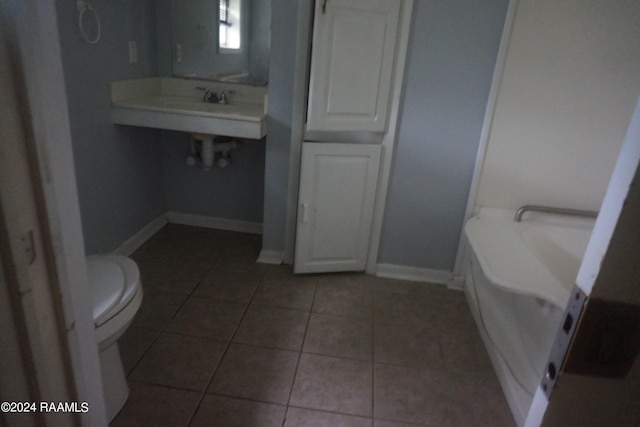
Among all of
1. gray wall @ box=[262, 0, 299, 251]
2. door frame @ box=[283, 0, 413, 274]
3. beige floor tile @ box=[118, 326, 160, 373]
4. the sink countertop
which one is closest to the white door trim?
door frame @ box=[283, 0, 413, 274]

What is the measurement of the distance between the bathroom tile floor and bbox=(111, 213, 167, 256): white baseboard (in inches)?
2.5

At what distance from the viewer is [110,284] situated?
4.39 feet

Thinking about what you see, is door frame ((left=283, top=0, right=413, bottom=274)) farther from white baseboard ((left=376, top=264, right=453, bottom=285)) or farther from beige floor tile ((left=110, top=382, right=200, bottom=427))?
beige floor tile ((left=110, top=382, right=200, bottom=427))

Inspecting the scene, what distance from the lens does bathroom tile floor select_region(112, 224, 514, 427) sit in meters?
1.52

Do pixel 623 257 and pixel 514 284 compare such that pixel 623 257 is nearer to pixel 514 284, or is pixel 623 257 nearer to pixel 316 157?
pixel 514 284

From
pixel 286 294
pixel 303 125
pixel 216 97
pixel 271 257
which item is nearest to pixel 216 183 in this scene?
pixel 216 97

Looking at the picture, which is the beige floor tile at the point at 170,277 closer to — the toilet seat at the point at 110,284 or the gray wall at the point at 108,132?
the gray wall at the point at 108,132

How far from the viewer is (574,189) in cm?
218

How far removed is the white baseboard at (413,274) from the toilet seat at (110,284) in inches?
59.5

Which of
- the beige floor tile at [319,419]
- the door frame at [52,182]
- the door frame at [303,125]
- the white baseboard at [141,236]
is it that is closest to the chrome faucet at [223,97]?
the door frame at [303,125]

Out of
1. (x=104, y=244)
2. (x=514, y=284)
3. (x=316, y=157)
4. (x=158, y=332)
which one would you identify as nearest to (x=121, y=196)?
(x=104, y=244)

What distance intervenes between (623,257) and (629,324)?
94 millimetres

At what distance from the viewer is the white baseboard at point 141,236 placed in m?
2.46

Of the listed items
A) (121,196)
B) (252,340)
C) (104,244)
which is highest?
(121,196)
